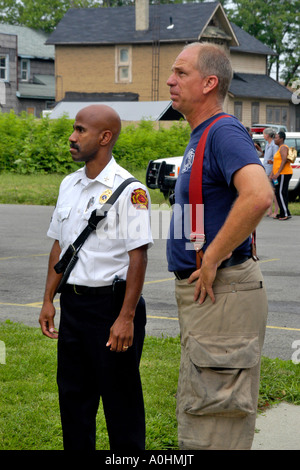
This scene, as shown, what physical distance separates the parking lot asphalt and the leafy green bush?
12.3m

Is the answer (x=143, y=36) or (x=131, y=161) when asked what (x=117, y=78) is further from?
(x=131, y=161)

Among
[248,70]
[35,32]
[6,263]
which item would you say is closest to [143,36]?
[248,70]

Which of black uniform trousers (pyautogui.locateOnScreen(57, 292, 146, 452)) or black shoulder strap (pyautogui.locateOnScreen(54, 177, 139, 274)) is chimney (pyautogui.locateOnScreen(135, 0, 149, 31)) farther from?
black uniform trousers (pyautogui.locateOnScreen(57, 292, 146, 452))

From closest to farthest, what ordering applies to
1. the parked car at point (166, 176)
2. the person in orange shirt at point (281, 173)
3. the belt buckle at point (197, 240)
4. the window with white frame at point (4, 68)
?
the belt buckle at point (197, 240) < the person in orange shirt at point (281, 173) < the parked car at point (166, 176) < the window with white frame at point (4, 68)

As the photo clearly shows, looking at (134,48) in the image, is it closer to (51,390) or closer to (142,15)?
(142,15)

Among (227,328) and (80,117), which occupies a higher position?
(80,117)

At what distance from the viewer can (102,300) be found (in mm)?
3928

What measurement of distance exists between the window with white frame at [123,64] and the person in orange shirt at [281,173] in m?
33.5

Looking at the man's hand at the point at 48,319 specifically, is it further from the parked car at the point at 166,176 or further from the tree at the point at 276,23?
the tree at the point at 276,23

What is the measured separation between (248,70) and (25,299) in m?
52.8

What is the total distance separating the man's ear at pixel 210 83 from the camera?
354 centimetres

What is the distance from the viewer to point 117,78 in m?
52.7

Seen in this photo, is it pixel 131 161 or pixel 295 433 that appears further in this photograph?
pixel 131 161

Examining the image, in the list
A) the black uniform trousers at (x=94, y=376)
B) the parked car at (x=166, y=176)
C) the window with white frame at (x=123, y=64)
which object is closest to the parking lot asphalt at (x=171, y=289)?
the black uniform trousers at (x=94, y=376)
